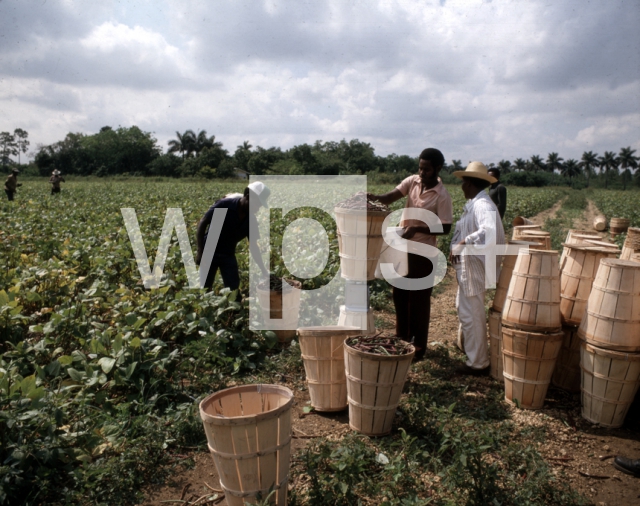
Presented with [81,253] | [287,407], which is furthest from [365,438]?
[81,253]

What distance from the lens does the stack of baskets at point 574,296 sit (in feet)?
12.0

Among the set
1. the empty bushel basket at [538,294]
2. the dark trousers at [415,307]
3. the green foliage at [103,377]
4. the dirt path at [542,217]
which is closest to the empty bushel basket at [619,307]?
the empty bushel basket at [538,294]

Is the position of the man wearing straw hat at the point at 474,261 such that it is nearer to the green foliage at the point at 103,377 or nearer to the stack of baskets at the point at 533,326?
the stack of baskets at the point at 533,326

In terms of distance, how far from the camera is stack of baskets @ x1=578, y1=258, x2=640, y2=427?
10.4ft

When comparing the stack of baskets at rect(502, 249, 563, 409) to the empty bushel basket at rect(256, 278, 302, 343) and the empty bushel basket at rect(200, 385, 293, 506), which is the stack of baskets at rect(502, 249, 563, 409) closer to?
the empty bushel basket at rect(200, 385, 293, 506)

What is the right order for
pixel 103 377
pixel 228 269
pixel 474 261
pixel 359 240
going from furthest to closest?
pixel 228 269 < pixel 474 261 < pixel 359 240 < pixel 103 377

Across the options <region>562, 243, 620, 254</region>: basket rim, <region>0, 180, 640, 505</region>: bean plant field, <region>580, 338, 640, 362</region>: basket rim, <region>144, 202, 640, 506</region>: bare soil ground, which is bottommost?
<region>144, 202, 640, 506</region>: bare soil ground

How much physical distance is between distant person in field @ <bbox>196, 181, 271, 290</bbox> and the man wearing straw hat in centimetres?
181

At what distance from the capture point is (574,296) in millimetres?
3701

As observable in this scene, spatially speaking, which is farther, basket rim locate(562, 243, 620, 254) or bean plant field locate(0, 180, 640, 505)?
basket rim locate(562, 243, 620, 254)

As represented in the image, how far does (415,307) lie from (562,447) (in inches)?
62.5

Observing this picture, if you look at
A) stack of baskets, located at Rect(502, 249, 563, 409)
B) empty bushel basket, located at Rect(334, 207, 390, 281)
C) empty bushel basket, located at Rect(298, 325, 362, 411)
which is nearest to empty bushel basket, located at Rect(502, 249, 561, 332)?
stack of baskets, located at Rect(502, 249, 563, 409)

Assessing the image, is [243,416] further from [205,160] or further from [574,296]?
[205,160]

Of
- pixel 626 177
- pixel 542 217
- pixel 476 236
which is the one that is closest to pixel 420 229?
pixel 476 236
